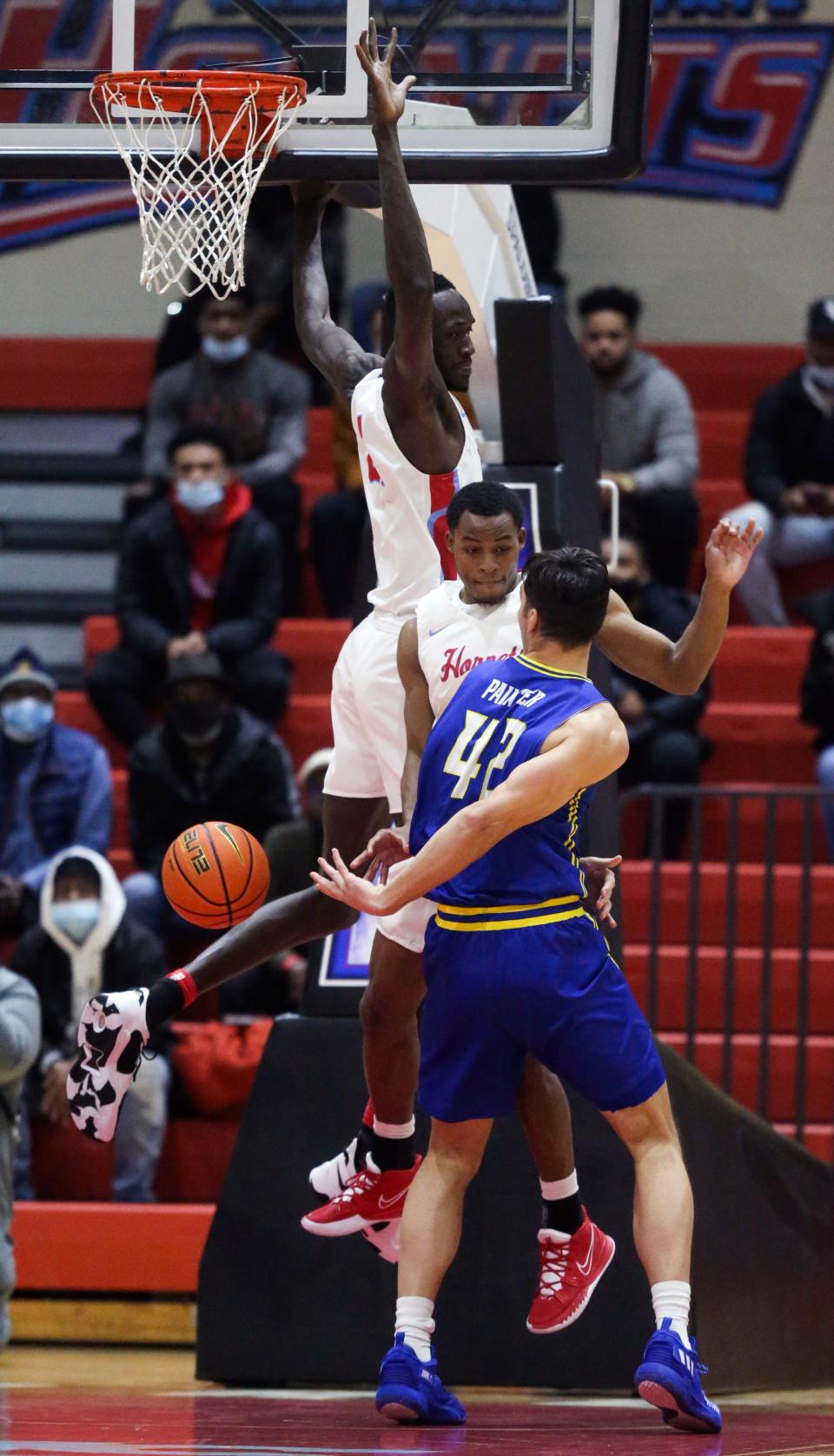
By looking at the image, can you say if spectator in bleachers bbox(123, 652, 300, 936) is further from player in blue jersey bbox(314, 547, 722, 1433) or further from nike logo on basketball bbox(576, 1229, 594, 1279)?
player in blue jersey bbox(314, 547, 722, 1433)

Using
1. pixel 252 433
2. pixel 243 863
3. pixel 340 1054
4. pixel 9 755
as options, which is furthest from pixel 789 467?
pixel 243 863

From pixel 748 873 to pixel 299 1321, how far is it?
4.02 metres

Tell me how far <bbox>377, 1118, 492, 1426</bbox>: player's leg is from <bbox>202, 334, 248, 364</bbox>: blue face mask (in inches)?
290

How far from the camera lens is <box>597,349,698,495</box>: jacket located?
468 inches

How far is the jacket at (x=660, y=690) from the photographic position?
10820mm

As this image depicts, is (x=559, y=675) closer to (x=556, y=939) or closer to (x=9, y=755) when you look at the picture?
(x=556, y=939)

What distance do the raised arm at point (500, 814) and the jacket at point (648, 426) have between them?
21.5 ft

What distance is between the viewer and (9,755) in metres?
10.9

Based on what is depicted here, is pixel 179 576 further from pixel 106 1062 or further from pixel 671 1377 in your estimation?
pixel 671 1377

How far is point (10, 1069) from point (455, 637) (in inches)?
106

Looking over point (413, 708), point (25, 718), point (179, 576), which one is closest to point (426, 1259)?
point (413, 708)

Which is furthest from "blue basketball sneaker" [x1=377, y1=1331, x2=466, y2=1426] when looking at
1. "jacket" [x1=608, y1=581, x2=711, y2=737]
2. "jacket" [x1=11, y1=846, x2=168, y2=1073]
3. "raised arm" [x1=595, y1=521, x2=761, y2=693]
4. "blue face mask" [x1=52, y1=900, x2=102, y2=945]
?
"jacket" [x1=608, y1=581, x2=711, y2=737]

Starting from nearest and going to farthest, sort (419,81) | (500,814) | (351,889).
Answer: (500,814)
(351,889)
(419,81)

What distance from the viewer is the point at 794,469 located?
12.1 m
